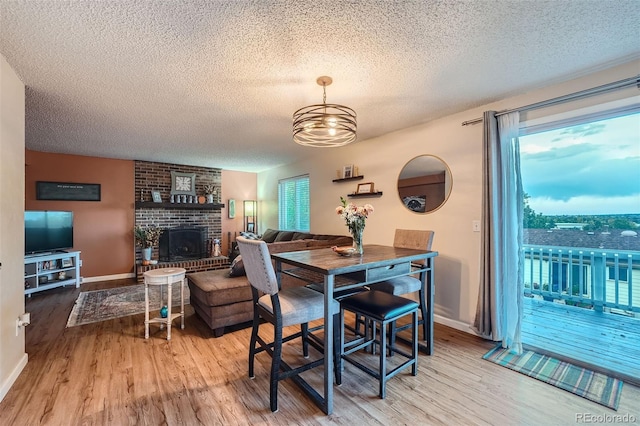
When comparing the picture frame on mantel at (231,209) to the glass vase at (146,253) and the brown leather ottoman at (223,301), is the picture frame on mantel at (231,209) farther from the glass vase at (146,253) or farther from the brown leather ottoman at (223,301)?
the brown leather ottoman at (223,301)

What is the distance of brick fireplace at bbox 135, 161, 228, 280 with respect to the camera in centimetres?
576

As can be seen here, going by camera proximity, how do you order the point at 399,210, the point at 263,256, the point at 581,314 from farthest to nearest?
the point at 399,210 < the point at 581,314 < the point at 263,256

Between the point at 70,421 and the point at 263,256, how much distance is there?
1517 mm

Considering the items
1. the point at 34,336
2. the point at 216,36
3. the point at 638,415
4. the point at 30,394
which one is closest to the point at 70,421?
the point at 30,394

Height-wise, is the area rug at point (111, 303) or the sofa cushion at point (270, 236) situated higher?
the sofa cushion at point (270, 236)

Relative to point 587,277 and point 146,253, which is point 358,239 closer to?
point 587,277

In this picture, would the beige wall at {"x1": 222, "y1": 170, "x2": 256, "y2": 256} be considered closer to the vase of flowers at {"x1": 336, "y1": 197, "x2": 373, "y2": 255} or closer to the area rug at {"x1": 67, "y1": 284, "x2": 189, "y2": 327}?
the area rug at {"x1": 67, "y1": 284, "x2": 189, "y2": 327}

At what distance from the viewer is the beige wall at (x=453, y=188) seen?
2.68 metres

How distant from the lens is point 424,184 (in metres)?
3.41

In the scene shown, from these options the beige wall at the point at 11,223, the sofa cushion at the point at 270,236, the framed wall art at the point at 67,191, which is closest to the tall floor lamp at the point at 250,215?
the sofa cushion at the point at 270,236

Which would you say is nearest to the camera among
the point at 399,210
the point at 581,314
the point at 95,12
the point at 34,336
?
the point at 95,12

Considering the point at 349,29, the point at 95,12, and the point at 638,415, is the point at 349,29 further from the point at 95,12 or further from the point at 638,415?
the point at 638,415

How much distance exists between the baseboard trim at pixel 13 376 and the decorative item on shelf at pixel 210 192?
4402 millimetres

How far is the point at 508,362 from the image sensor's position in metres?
2.36
